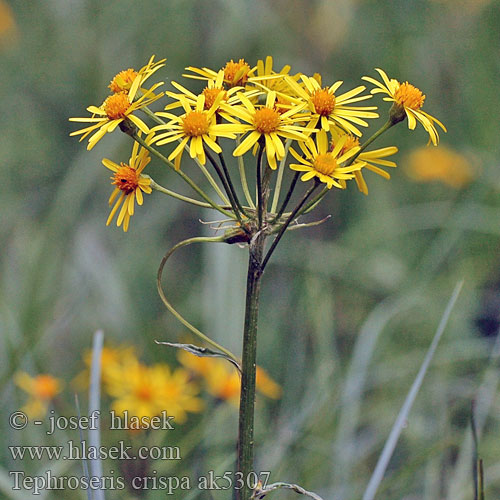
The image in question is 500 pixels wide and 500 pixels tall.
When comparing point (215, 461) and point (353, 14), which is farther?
point (353, 14)

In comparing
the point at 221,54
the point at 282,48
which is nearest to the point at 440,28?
the point at 282,48

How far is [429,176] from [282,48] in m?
1.02

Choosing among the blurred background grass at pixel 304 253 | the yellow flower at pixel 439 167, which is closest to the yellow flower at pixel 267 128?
the blurred background grass at pixel 304 253

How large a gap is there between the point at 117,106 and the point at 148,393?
3.71 feet

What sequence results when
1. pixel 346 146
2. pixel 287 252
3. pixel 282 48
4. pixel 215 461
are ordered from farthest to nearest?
pixel 282 48 < pixel 287 252 < pixel 215 461 < pixel 346 146

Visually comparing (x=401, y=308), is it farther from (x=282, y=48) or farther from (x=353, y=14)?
(x=353, y=14)

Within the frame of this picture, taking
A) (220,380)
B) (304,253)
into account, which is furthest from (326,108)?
(304,253)

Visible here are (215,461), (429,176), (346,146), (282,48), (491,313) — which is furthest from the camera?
(282,48)

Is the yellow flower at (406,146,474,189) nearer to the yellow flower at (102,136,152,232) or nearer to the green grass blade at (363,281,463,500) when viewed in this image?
the green grass blade at (363,281,463,500)

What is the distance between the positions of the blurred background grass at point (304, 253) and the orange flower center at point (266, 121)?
0.84 meters

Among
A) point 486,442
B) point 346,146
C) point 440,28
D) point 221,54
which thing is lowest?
point 486,442

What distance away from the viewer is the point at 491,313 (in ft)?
→ 8.41

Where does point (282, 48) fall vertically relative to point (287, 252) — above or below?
above

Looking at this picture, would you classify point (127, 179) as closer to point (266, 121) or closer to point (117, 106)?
point (117, 106)
